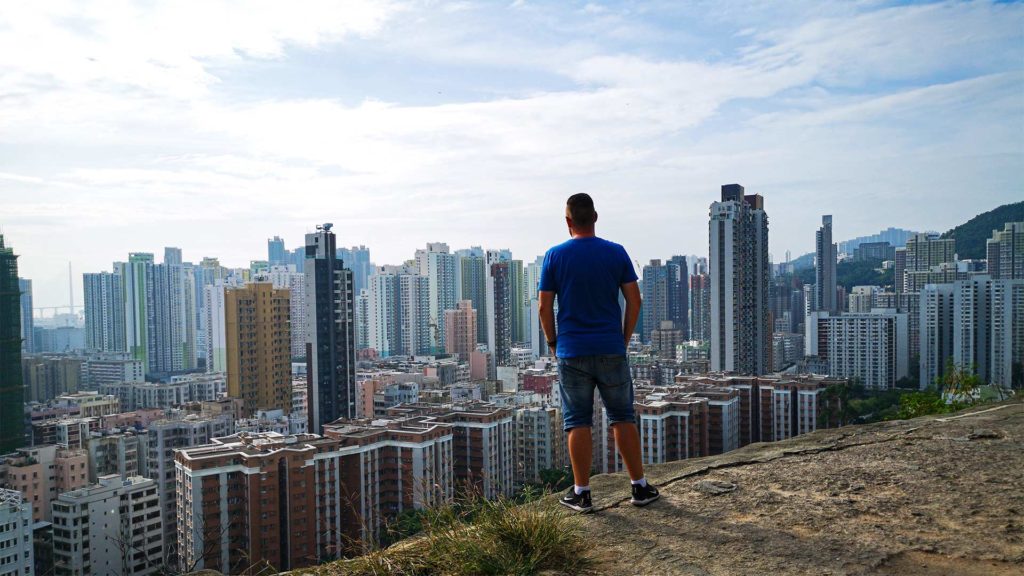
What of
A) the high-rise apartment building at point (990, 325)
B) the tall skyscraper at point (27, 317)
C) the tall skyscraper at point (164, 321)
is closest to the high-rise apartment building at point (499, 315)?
the high-rise apartment building at point (990, 325)

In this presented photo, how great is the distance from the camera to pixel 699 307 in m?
41.4

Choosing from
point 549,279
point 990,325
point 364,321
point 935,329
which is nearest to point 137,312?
point 364,321

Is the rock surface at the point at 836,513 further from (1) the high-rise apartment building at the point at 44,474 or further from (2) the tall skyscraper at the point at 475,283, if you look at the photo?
(2) the tall skyscraper at the point at 475,283

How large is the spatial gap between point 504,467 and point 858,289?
31.1 meters

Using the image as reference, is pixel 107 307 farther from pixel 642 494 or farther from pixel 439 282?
pixel 642 494

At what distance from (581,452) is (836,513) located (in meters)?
0.59

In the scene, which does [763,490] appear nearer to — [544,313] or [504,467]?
[544,313]

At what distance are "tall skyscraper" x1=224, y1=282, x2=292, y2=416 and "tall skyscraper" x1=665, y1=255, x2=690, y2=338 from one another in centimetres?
2573

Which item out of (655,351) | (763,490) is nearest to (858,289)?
(655,351)

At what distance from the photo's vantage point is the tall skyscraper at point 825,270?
4178 centimetres

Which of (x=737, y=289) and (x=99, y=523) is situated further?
(x=737, y=289)

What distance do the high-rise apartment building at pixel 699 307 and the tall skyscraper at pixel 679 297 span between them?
1.04 metres

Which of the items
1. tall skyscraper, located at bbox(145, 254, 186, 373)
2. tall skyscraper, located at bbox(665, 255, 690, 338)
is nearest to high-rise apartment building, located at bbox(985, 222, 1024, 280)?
tall skyscraper, located at bbox(665, 255, 690, 338)

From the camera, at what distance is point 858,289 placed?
40.1 metres
